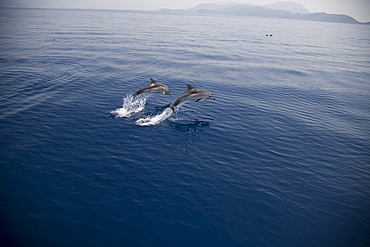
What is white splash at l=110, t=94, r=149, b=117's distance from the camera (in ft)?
89.0

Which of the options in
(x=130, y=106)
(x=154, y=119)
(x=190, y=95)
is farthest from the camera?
(x=130, y=106)

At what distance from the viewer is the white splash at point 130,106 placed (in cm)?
2714

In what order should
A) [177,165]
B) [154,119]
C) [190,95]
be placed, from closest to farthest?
1. [177,165]
2. [190,95]
3. [154,119]

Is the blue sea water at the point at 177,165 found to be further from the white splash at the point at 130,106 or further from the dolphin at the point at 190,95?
the dolphin at the point at 190,95

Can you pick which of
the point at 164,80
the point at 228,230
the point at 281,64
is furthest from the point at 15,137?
the point at 281,64

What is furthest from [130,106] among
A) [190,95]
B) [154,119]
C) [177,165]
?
[177,165]

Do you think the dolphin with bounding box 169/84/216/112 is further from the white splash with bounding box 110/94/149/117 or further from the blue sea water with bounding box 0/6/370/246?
the white splash with bounding box 110/94/149/117

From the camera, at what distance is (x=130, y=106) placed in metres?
29.0

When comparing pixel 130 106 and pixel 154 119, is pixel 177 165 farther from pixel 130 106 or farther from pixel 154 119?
pixel 130 106

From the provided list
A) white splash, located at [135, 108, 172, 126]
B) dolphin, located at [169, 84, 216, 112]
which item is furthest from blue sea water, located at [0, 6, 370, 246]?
dolphin, located at [169, 84, 216, 112]

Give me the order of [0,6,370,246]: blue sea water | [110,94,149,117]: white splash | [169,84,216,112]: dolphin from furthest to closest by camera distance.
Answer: [110,94,149,117]: white splash → [169,84,216,112]: dolphin → [0,6,370,246]: blue sea water

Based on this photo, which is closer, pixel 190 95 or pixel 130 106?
pixel 190 95

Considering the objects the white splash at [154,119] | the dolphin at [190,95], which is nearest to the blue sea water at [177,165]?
the white splash at [154,119]

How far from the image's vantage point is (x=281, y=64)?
6022 cm
